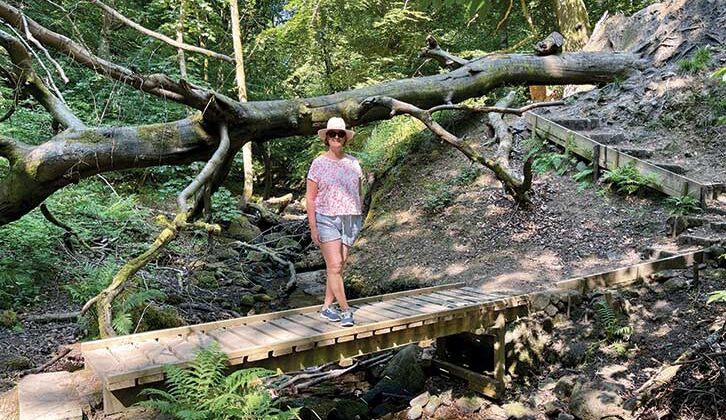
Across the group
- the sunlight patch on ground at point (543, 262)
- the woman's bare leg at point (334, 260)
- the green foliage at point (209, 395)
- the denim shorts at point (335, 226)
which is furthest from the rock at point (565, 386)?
Answer: the green foliage at point (209, 395)

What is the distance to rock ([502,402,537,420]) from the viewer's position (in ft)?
17.4

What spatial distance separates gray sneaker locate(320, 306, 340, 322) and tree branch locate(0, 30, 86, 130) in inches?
159

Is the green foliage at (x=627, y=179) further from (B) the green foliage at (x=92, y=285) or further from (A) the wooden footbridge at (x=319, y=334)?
(B) the green foliage at (x=92, y=285)

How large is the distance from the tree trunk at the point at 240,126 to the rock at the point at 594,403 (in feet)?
18.6

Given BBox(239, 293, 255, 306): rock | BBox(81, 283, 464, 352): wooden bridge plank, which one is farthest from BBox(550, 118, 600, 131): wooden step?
BBox(239, 293, 255, 306): rock

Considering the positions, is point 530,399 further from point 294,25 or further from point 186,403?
point 294,25

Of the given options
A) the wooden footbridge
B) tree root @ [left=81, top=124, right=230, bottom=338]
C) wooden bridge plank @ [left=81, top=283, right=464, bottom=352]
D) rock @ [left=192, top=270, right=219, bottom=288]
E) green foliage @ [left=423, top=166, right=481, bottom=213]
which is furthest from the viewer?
green foliage @ [left=423, top=166, right=481, bottom=213]

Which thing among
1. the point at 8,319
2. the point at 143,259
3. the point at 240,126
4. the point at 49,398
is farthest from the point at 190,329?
the point at 240,126

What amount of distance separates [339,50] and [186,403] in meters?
15.1

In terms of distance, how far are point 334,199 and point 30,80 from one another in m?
4.30

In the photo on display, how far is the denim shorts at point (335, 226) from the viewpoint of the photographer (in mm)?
4809

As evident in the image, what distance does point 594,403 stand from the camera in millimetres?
4758

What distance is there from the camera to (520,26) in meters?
21.2

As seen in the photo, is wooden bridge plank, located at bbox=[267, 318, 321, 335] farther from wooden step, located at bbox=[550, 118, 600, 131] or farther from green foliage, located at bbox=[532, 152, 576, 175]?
wooden step, located at bbox=[550, 118, 600, 131]
